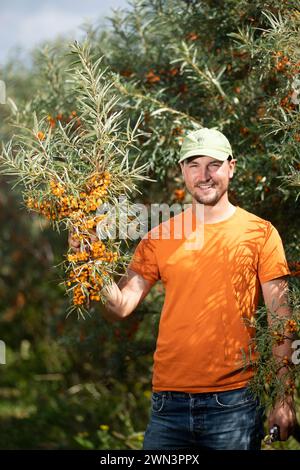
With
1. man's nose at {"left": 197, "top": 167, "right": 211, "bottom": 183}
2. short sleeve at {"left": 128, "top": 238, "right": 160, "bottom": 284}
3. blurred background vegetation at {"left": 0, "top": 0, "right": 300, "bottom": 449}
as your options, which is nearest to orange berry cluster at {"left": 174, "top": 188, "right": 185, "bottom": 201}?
blurred background vegetation at {"left": 0, "top": 0, "right": 300, "bottom": 449}

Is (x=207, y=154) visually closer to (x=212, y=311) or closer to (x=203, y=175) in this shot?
(x=203, y=175)

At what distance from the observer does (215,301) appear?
2.69m

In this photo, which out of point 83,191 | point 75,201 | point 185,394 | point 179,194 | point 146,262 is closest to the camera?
point 75,201

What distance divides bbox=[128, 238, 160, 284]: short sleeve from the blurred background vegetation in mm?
345

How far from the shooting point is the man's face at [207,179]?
276 centimetres

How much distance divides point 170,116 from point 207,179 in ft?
3.17

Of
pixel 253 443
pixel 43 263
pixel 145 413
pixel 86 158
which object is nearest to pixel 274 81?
pixel 86 158

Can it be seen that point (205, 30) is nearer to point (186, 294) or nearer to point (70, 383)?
point (186, 294)

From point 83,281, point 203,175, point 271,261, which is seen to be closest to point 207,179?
point 203,175

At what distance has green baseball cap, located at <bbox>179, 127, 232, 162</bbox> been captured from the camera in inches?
108

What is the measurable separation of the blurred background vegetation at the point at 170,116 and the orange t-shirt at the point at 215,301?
0.61 ft

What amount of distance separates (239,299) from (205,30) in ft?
5.94

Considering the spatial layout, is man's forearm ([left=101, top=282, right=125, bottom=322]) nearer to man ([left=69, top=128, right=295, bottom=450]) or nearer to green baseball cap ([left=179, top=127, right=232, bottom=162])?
man ([left=69, top=128, right=295, bottom=450])

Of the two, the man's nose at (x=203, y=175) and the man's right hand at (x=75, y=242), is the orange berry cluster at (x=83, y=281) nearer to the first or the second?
the man's right hand at (x=75, y=242)
